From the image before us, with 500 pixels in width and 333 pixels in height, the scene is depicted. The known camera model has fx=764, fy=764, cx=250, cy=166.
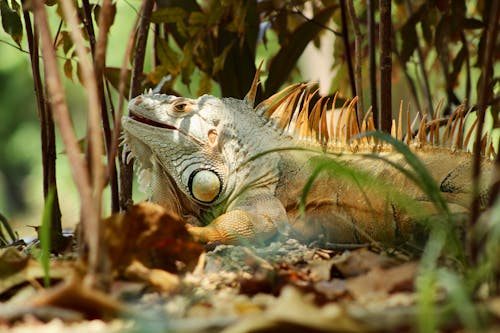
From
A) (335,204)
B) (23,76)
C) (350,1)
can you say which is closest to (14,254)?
(335,204)

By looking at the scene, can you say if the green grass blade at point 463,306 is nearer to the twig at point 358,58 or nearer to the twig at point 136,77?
the twig at point 136,77

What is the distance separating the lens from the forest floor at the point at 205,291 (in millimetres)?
1347

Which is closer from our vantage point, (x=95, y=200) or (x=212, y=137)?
(x=95, y=200)

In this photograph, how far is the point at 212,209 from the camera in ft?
9.75


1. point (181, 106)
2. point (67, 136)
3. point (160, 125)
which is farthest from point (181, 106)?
point (67, 136)

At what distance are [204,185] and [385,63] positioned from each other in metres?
0.89

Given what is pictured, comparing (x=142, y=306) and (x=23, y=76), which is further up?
(x=142, y=306)

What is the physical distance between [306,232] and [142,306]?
3.61 ft

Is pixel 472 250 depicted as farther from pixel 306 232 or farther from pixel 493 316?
pixel 306 232

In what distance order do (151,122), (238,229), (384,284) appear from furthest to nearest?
(151,122)
(238,229)
(384,284)

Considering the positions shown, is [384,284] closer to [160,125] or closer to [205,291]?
[205,291]

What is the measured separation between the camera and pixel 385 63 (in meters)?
3.10

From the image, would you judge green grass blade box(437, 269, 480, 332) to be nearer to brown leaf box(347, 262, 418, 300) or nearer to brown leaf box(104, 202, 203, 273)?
brown leaf box(347, 262, 418, 300)

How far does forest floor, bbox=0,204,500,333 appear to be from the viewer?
4.42 feet
